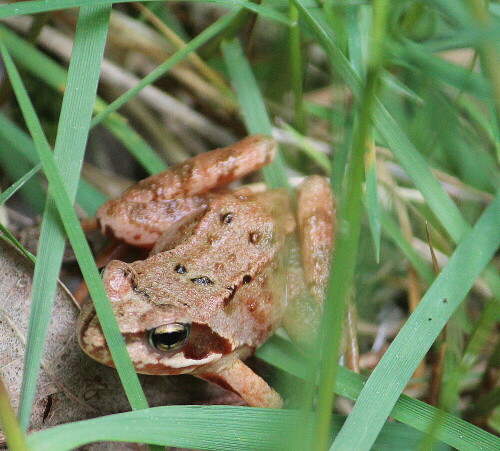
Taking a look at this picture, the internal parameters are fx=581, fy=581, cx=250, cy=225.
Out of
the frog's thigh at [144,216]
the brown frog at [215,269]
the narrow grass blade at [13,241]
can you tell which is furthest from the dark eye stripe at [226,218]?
the narrow grass blade at [13,241]

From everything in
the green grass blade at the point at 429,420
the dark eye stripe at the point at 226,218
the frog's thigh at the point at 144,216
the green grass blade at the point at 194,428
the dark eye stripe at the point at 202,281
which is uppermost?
the dark eye stripe at the point at 226,218

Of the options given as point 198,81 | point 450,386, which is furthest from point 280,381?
point 198,81

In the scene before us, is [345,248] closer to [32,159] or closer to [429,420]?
[429,420]

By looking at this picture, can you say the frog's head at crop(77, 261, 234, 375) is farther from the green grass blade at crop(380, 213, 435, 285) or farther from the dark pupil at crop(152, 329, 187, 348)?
the green grass blade at crop(380, 213, 435, 285)

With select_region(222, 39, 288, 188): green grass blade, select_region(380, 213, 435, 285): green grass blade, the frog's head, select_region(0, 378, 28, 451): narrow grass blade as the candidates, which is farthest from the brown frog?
select_region(0, 378, 28, 451): narrow grass blade

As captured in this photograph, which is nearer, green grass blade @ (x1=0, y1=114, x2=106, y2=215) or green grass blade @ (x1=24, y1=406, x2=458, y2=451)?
green grass blade @ (x1=24, y1=406, x2=458, y2=451)

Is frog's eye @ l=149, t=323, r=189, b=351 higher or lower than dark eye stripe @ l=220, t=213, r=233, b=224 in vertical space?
lower

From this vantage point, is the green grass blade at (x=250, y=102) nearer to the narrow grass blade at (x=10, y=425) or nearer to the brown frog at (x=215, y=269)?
the brown frog at (x=215, y=269)

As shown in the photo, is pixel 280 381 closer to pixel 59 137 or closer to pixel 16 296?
pixel 16 296
